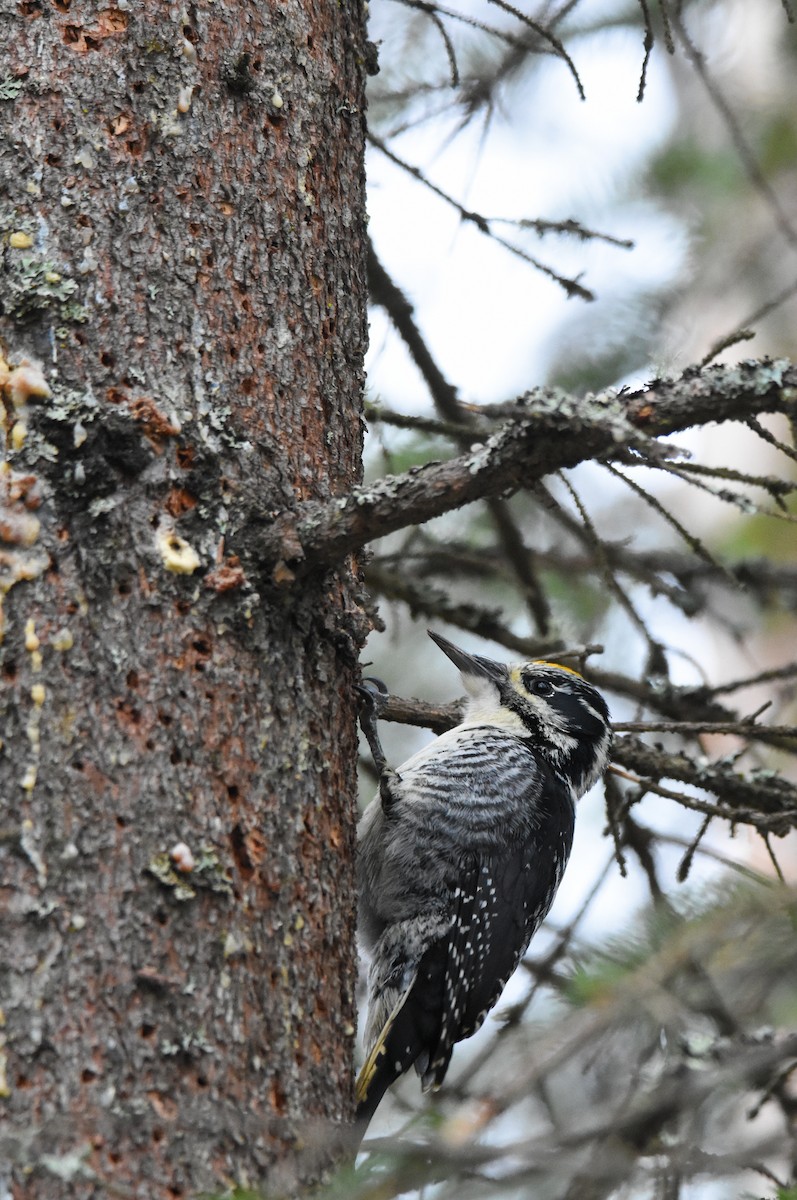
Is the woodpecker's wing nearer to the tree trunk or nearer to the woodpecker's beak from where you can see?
the woodpecker's beak

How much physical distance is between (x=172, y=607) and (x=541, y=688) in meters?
2.03

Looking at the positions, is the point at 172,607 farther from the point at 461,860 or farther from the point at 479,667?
the point at 479,667

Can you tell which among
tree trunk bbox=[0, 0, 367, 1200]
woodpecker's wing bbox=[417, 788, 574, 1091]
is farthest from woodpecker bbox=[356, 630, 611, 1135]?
tree trunk bbox=[0, 0, 367, 1200]

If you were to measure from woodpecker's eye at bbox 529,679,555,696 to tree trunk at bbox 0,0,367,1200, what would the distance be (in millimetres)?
1582

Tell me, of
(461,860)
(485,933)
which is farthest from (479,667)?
(485,933)

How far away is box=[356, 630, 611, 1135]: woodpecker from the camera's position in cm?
304

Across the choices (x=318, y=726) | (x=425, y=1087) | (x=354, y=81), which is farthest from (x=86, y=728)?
(x=425, y=1087)

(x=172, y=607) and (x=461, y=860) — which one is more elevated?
(x=172, y=607)

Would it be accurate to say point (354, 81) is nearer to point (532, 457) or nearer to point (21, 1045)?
point (532, 457)

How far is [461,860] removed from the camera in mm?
3248

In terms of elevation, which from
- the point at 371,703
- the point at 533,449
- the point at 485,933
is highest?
the point at 533,449

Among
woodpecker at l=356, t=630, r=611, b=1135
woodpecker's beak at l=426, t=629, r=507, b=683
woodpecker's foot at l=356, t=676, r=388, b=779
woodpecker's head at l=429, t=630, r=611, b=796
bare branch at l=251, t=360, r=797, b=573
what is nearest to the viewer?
bare branch at l=251, t=360, r=797, b=573

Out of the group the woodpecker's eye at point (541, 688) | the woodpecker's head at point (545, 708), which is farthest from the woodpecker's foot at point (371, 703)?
the woodpecker's eye at point (541, 688)

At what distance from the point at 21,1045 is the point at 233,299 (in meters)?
1.20
